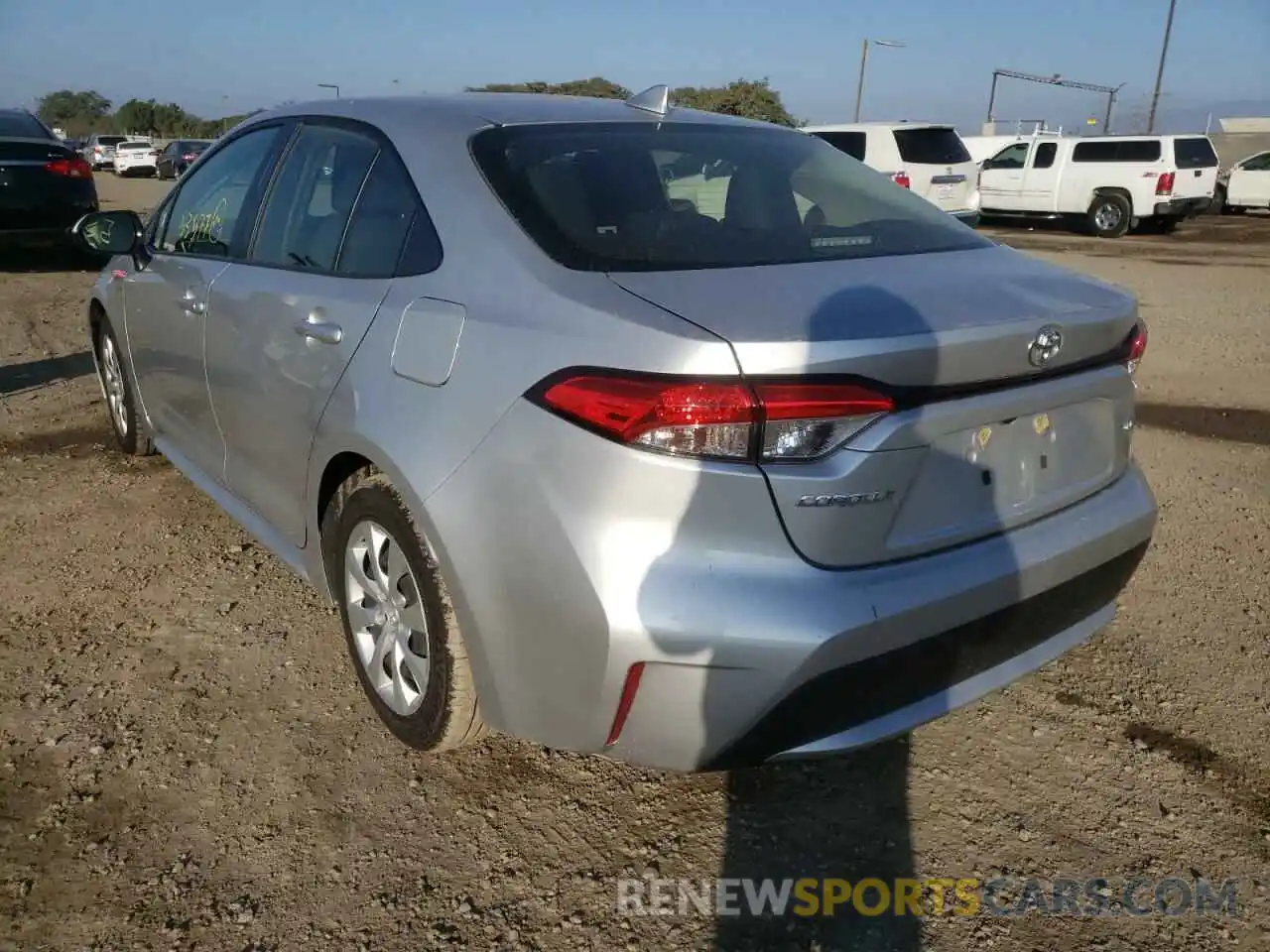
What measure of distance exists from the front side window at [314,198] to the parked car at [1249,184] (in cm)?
2401

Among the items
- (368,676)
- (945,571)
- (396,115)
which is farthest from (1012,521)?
(396,115)

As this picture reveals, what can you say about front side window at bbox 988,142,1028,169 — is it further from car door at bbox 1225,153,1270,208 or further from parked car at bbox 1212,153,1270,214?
car door at bbox 1225,153,1270,208

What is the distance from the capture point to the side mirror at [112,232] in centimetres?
390

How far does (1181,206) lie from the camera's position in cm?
1875

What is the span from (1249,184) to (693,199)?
81.5ft

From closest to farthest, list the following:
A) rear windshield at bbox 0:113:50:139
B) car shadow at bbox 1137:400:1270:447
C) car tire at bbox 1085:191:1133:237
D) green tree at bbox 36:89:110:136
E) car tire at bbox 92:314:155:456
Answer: car tire at bbox 92:314:155:456
car shadow at bbox 1137:400:1270:447
rear windshield at bbox 0:113:50:139
car tire at bbox 1085:191:1133:237
green tree at bbox 36:89:110:136

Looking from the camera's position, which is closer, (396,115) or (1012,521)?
(1012,521)

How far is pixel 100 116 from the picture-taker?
89125 millimetres

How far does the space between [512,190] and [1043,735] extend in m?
2.04

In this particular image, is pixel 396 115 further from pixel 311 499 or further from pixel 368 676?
pixel 368 676

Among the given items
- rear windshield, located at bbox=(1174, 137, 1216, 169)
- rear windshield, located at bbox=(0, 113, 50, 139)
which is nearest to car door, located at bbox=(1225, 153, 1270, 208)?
rear windshield, located at bbox=(1174, 137, 1216, 169)

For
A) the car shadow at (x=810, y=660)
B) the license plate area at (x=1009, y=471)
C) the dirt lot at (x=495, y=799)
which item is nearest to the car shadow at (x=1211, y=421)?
the dirt lot at (x=495, y=799)

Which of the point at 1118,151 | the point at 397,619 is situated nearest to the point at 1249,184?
the point at 1118,151

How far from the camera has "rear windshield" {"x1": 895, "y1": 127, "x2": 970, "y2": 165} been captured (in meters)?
15.0
